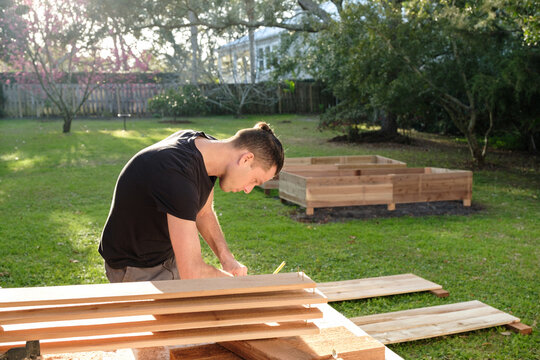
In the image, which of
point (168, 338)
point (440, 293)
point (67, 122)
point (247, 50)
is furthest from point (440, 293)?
point (247, 50)

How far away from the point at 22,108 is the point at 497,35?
21.3 meters

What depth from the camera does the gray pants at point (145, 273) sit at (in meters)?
2.81

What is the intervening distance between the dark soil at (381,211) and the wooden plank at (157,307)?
611cm

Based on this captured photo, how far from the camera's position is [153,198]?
2.44 meters

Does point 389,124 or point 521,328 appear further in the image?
point 389,124

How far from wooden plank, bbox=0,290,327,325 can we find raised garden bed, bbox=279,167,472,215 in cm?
620

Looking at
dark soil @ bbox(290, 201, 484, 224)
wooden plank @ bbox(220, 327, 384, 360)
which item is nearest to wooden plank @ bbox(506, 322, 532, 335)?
wooden plank @ bbox(220, 327, 384, 360)

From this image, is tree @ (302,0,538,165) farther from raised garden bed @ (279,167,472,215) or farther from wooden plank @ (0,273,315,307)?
wooden plank @ (0,273,315,307)

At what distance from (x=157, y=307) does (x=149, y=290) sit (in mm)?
75

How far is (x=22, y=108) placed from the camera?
975 inches

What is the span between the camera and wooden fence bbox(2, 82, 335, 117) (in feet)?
80.5

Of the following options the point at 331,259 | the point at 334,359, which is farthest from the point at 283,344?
the point at 331,259

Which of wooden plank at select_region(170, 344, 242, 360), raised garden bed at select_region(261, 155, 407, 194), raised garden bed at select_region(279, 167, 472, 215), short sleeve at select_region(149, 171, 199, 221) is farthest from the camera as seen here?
raised garden bed at select_region(261, 155, 407, 194)

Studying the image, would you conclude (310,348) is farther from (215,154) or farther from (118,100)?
(118,100)
